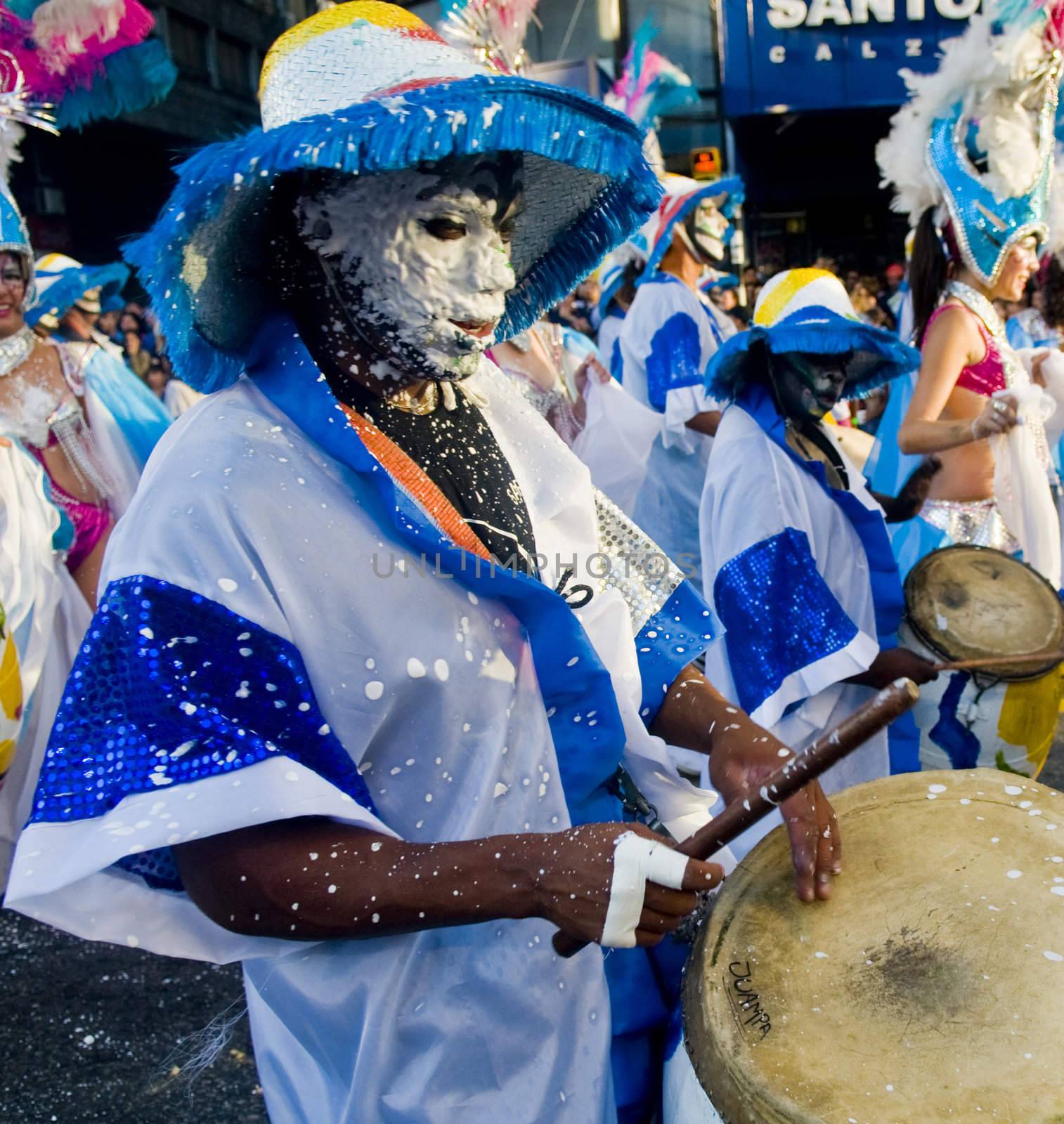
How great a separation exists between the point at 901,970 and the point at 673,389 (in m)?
4.75

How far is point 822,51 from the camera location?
14.3 meters

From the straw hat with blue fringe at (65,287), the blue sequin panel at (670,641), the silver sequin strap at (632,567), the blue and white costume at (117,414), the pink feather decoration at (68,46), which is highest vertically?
the pink feather decoration at (68,46)

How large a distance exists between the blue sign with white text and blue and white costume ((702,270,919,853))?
12.0 metres

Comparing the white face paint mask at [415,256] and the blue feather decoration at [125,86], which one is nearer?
the white face paint mask at [415,256]

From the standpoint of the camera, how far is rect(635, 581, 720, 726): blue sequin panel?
1772 millimetres

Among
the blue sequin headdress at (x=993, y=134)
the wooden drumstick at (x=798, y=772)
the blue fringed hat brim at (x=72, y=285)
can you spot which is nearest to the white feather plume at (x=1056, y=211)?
the blue sequin headdress at (x=993, y=134)

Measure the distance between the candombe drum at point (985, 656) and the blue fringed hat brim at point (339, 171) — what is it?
178 centimetres

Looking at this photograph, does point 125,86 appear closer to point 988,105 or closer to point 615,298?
point 988,105

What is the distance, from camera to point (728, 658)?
3322 mm

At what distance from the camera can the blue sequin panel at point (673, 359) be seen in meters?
5.95

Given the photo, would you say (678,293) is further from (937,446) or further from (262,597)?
(262,597)

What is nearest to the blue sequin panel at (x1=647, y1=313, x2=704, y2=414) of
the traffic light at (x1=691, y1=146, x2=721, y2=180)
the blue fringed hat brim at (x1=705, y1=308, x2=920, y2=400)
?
the blue fringed hat brim at (x1=705, y1=308, x2=920, y2=400)

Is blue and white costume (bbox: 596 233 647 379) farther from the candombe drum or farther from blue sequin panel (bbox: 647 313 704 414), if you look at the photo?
the candombe drum

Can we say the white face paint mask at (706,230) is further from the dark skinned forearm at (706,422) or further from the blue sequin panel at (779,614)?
the blue sequin panel at (779,614)
